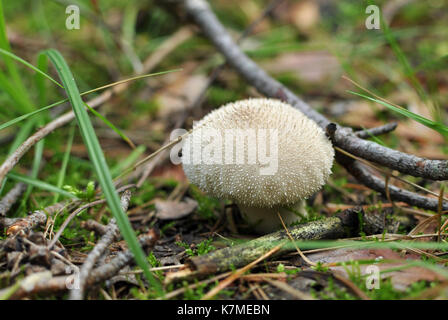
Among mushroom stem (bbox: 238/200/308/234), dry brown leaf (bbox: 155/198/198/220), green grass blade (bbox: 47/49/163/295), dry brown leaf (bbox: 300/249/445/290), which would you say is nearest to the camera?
green grass blade (bbox: 47/49/163/295)

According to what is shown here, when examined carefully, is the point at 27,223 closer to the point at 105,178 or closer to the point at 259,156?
the point at 105,178

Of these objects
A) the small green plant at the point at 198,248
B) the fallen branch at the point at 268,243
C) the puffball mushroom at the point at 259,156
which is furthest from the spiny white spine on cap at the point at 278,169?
the small green plant at the point at 198,248

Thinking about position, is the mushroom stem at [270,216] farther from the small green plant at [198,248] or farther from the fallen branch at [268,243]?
the small green plant at [198,248]

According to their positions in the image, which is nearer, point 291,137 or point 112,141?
point 291,137

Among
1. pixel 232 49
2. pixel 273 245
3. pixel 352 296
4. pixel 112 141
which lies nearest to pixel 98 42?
pixel 112 141

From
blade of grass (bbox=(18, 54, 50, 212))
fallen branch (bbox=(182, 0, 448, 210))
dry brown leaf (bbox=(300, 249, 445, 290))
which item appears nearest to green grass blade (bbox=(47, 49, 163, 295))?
blade of grass (bbox=(18, 54, 50, 212))

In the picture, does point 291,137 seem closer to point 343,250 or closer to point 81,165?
point 343,250

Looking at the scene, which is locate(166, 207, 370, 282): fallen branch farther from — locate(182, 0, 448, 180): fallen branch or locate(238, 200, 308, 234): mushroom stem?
locate(182, 0, 448, 180): fallen branch
